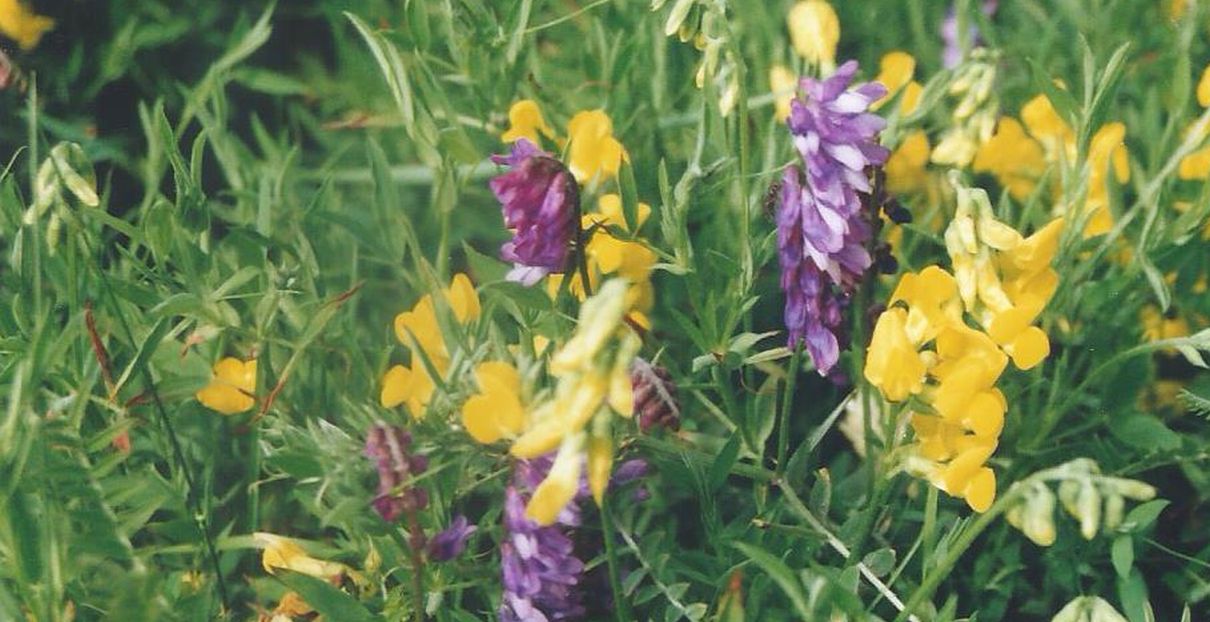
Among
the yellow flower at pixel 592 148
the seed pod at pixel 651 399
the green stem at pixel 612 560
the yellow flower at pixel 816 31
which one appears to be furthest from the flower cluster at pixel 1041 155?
the green stem at pixel 612 560

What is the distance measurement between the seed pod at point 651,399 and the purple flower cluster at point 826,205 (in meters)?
0.13

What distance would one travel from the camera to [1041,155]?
1686mm

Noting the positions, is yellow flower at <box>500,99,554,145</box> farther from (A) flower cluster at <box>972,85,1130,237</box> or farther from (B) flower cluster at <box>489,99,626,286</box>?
(A) flower cluster at <box>972,85,1130,237</box>

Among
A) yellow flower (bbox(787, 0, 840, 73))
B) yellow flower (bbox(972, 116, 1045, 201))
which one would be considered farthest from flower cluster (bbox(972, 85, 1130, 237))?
yellow flower (bbox(787, 0, 840, 73))

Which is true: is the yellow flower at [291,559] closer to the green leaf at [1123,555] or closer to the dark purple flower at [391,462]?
the dark purple flower at [391,462]

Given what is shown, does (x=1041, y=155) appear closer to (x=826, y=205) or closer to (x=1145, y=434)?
(x=1145, y=434)

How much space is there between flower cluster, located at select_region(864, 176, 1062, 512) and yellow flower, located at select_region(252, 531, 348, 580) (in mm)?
502

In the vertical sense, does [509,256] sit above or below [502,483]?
above

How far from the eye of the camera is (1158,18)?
6.55 feet

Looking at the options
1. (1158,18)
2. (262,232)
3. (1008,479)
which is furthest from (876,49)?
(262,232)

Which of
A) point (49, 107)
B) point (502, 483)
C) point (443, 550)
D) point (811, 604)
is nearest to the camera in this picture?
point (811, 604)

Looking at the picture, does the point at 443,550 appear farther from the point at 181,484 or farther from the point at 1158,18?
the point at 1158,18

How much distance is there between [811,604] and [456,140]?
23.1 inches

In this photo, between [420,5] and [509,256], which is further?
[420,5]
